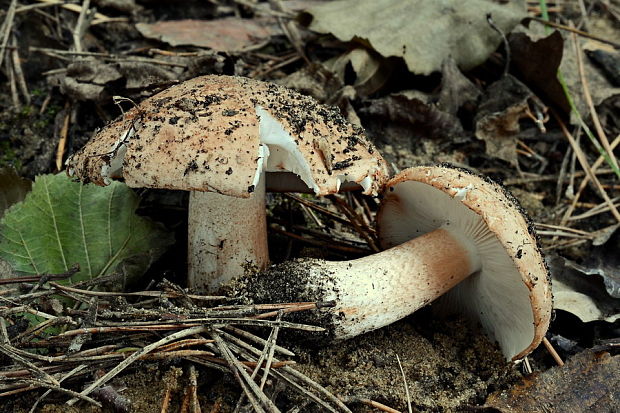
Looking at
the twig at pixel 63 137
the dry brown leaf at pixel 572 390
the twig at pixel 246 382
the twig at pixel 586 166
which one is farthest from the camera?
the twig at pixel 586 166

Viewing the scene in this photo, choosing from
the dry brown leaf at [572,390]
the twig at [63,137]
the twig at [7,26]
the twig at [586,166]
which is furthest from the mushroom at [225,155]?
the twig at [586,166]

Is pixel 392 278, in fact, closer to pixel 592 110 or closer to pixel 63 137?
pixel 63 137

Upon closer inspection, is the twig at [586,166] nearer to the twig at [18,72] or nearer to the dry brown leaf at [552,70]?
the dry brown leaf at [552,70]

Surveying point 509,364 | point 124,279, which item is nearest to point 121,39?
point 124,279

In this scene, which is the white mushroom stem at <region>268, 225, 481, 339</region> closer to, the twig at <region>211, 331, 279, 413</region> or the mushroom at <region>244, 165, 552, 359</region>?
the mushroom at <region>244, 165, 552, 359</region>

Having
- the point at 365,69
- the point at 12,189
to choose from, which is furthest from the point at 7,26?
the point at 365,69

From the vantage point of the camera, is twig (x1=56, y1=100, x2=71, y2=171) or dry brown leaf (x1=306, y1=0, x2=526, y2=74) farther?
dry brown leaf (x1=306, y1=0, x2=526, y2=74)

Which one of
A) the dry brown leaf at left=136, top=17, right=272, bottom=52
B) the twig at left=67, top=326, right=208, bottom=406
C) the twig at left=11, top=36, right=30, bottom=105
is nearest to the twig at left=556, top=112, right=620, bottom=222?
the dry brown leaf at left=136, top=17, right=272, bottom=52
